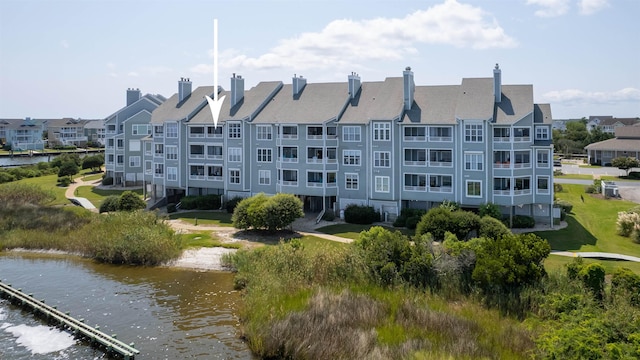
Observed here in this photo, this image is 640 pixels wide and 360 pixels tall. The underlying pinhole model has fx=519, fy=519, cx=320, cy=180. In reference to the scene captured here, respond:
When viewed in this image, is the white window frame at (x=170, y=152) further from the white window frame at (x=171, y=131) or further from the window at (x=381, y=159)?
the window at (x=381, y=159)

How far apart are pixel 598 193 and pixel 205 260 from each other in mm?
45210

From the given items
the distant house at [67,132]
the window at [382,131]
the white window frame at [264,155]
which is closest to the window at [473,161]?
the window at [382,131]

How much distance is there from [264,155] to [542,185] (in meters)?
27.0

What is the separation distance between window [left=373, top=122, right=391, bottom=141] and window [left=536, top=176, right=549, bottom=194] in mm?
13840

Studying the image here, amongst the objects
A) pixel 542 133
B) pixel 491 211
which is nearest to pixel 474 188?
pixel 491 211

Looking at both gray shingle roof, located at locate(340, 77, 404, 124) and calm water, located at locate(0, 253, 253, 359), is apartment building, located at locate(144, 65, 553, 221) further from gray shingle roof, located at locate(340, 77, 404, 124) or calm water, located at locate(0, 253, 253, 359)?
calm water, located at locate(0, 253, 253, 359)

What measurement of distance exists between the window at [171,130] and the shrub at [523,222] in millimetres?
37358

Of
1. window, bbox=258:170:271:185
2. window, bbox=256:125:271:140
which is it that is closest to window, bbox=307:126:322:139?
window, bbox=256:125:271:140

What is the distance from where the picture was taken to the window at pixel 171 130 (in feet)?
195

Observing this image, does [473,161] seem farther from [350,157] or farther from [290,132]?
[290,132]

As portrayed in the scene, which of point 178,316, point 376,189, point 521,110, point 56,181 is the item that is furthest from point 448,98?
point 56,181

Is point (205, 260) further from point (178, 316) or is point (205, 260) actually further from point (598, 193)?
point (598, 193)

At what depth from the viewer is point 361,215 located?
4766 cm

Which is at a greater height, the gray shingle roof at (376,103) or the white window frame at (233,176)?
the gray shingle roof at (376,103)
